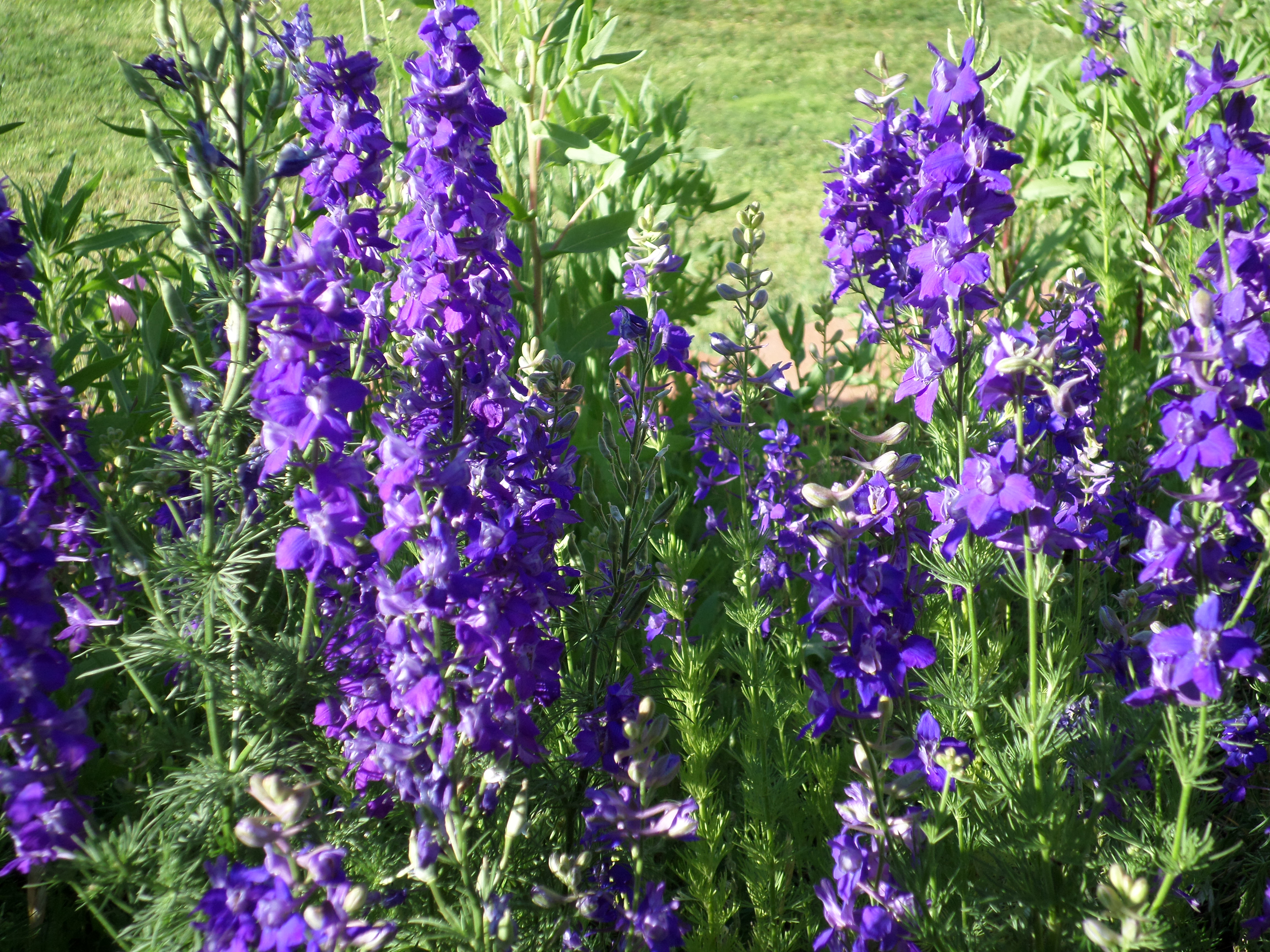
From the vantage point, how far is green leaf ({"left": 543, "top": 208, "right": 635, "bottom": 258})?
8.37ft

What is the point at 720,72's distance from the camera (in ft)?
29.0

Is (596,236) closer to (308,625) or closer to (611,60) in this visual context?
(611,60)

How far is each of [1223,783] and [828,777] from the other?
2.49ft

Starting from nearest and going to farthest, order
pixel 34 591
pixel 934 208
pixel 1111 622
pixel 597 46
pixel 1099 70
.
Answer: pixel 34 591 → pixel 934 208 → pixel 1111 622 → pixel 597 46 → pixel 1099 70

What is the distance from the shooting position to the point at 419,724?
124cm

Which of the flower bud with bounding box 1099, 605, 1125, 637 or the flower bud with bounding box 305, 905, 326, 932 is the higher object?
the flower bud with bounding box 305, 905, 326, 932

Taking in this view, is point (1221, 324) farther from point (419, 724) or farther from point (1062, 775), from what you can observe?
point (419, 724)

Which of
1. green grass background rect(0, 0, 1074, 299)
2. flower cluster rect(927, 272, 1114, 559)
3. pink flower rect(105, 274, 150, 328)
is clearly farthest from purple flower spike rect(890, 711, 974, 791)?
green grass background rect(0, 0, 1074, 299)

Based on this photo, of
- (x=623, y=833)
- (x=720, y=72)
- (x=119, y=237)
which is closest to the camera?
(x=623, y=833)

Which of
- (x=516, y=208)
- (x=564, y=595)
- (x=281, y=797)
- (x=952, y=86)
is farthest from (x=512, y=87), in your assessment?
(x=281, y=797)

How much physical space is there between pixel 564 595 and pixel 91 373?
1.19 m

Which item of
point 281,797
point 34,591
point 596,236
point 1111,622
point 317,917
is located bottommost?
point 1111,622

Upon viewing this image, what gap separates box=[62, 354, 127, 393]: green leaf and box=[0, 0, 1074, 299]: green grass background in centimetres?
254

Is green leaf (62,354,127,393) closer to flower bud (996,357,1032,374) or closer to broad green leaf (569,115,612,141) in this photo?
broad green leaf (569,115,612,141)
